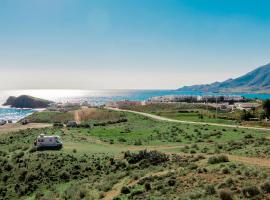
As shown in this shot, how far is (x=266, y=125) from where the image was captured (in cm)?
6681

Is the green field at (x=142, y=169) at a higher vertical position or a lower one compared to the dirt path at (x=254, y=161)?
lower

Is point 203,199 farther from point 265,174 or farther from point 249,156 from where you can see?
point 249,156

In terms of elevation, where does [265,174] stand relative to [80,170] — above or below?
above

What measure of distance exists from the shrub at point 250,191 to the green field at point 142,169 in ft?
0.18

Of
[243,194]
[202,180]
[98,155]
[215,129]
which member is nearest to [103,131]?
[215,129]

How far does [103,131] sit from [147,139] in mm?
14852

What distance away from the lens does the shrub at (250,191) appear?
22438 millimetres

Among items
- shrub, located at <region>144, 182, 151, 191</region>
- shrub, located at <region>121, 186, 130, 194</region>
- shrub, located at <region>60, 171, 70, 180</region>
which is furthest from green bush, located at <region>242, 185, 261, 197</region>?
shrub, located at <region>60, 171, 70, 180</region>

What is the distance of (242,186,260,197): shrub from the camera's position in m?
22.4

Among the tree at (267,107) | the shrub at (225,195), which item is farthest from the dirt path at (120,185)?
the tree at (267,107)

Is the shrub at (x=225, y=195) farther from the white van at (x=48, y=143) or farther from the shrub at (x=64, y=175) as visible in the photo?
the white van at (x=48, y=143)

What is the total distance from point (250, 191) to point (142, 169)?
1439cm

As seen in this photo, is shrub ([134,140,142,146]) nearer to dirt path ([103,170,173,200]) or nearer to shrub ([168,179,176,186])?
dirt path ([103,170,173,200])

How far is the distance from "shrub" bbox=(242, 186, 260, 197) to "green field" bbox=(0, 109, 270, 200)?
6 centimetres
